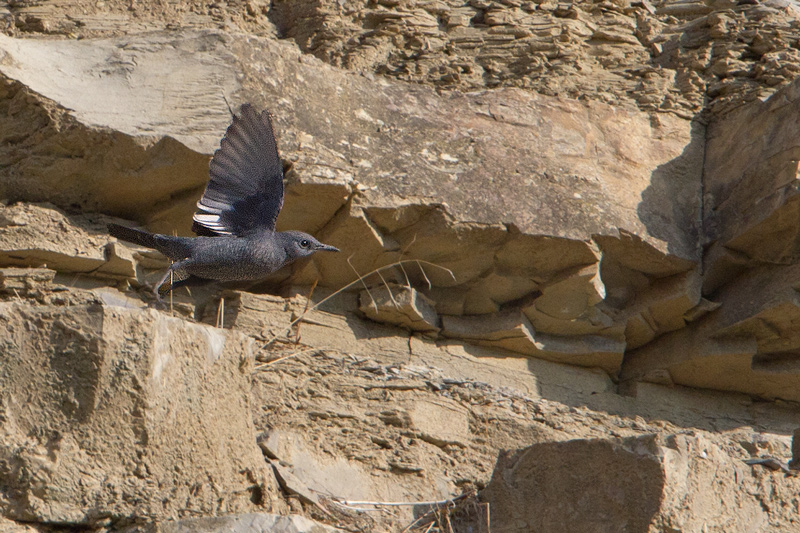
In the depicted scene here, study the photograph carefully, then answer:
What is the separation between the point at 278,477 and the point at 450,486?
0.74m

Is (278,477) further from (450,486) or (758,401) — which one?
(758,401)

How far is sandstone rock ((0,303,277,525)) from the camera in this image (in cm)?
277

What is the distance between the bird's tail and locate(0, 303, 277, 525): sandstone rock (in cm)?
58

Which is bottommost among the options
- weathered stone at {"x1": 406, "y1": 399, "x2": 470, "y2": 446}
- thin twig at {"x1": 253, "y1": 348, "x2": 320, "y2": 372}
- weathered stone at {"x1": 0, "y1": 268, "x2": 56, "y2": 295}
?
weathered stone at {"x1": 406, "y1": 399, "x2": 470, "y2": 446}

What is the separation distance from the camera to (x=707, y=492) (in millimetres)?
3154

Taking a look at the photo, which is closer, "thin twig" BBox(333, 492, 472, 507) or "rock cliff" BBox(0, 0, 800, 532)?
"thin twig" BBox(333, 492, 472, 507)

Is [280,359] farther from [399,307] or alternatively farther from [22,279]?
[22,279]

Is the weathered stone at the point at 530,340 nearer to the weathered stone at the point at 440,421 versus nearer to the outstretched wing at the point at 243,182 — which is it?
the weathered stone at the point at 440,421

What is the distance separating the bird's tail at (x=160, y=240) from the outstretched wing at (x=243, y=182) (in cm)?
15

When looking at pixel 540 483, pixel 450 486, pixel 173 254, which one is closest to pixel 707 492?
pixel 540 483

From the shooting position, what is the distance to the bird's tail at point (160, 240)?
355cm

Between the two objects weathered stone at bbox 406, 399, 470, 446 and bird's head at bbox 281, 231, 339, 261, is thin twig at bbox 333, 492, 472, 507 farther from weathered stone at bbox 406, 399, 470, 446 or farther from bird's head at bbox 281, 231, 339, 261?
bird's head at bbox 281, 231, 339, 261

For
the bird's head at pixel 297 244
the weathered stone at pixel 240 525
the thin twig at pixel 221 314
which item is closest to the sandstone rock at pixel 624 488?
the weathered stone at pixel 240 525

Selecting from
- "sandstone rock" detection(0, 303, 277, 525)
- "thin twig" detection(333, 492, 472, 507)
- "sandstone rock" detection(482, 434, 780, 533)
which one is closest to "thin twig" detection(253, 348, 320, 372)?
"thin twig" detection(333, 492, 472, 507)
